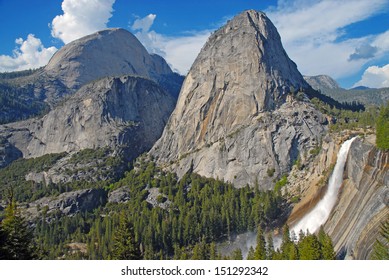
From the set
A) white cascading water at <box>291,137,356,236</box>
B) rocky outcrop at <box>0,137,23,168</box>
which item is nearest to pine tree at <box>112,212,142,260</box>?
white cascading water at <box>291,137,356,236</box>

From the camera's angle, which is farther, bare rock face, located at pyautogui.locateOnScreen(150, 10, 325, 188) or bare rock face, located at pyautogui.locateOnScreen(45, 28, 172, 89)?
bare rock face, located at pyautogui.locateOnScreen(45, 28, 172, 89)

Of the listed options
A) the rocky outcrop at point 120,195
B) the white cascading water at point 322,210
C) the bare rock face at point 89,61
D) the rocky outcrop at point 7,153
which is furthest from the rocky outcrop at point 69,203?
the bare rock face at point 89,61

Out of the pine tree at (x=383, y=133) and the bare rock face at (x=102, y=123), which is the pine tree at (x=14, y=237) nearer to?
the pine tree at (x=383, y=133)

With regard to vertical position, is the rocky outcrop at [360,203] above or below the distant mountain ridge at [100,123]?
below

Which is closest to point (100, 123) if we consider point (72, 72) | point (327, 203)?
point (72, 72)

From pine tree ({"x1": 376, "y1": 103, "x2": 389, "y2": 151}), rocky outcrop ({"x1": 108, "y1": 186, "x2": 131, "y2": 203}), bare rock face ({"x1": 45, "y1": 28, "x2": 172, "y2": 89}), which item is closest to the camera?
pine tree ({"x1": 376, "y1": 103, "x2": 389, "y2": 151})

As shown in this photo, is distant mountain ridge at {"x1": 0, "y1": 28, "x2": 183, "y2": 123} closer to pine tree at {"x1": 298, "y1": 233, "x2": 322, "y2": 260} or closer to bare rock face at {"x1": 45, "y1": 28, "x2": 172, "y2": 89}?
bare rock face at {"x1": 45, "y1": 28, "x2": 172, "y2": 89}
